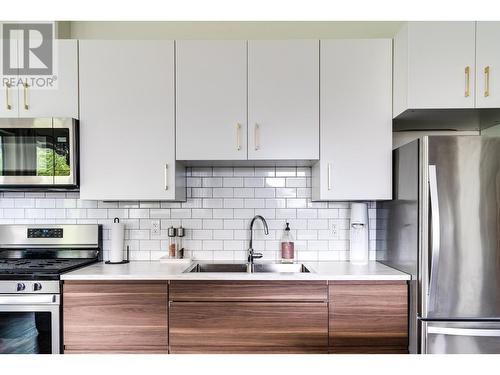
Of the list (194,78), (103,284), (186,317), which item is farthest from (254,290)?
(194,78)

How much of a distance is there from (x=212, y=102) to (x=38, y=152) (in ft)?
3.73

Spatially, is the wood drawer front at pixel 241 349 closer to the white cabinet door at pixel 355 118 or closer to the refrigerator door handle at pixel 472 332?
the refrigerator door handle at pixel 472 332

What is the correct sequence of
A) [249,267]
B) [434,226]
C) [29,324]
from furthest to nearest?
[249,267] < [29,324] < [434,226]

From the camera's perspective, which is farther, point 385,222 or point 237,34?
point 237,34

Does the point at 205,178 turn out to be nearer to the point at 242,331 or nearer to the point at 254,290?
the point at 254,290

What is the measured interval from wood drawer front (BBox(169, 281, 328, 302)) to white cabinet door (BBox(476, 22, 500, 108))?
1.42m

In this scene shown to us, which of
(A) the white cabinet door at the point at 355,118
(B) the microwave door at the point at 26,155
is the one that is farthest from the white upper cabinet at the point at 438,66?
(B) the microwave door at the point at 26,155

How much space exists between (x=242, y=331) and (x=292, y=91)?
58.2 inches

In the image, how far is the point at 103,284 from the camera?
192 cm

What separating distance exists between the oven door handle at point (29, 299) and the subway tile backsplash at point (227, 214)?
661 mm

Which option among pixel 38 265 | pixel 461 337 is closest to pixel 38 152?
pixel 38 265

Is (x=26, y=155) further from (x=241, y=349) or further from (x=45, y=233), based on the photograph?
(x=241, y=349)

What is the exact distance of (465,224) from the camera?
1746mm

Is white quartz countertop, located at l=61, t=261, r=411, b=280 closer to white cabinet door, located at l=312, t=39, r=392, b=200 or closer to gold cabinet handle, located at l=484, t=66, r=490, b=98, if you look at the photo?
white cabinet door, located at l=312, t=39, r=392, b=200
